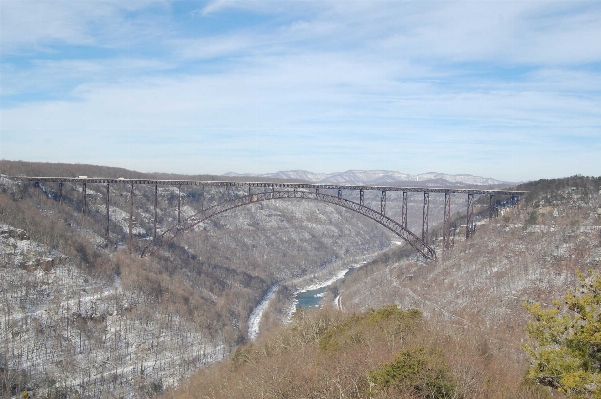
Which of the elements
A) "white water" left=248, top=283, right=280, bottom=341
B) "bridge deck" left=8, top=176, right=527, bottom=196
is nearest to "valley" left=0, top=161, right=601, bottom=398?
"white water" left=248, top=283, right=280, bottom=341

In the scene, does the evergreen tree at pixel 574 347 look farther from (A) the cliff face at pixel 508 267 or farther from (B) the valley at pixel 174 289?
(A) the cliff face at pixel 508 267

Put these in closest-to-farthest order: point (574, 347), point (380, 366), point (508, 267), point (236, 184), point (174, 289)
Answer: point (574, 347) → point (380, 366) → point (508, 267) → point (174, 289) → point (236, 184)

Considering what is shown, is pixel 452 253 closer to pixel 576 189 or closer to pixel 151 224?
pixel 576 189

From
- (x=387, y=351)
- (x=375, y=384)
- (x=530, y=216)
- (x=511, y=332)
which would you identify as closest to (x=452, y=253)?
(x=530, y=216)

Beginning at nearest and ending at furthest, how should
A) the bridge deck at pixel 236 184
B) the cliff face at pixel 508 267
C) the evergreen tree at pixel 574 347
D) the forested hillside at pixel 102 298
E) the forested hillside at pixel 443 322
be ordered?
the evergreen tree at pixel 574 347 < the forested hillside at pixel 443 322 < the forested hillside at pixel 102 298 < the cliff face at pixel 508 267 < the bridge deck at pixel 236 184

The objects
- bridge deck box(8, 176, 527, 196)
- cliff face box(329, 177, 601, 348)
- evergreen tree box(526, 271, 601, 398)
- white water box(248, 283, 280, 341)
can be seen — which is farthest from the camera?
white water box(248, 283, 280, 341)

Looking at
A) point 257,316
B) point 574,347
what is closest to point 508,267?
point 257,316

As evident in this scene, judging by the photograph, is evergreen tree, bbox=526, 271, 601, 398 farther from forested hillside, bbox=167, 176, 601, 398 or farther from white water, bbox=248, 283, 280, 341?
white water, bbox=248, 283, 280, 341

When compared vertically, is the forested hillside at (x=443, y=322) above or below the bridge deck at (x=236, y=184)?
below

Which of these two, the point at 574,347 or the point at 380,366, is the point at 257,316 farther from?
the point at 574,347

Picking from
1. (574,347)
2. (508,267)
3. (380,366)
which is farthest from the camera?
(508,267)

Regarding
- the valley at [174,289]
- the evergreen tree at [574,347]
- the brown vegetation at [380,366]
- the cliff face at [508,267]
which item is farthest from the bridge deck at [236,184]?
the evergreen tree at [574,347]
